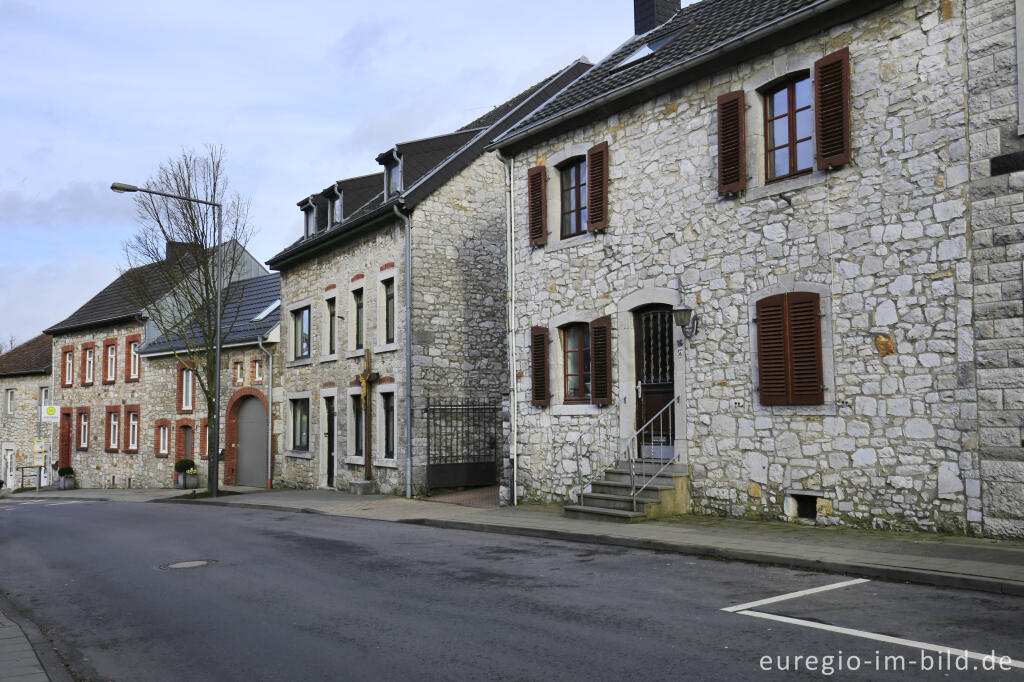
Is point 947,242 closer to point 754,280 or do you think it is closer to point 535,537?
point 754,280

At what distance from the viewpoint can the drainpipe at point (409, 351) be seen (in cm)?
2031

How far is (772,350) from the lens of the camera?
12.4 meters

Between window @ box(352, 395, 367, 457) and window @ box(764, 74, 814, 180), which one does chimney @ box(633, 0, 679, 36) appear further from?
window @ box(352, 395, 367, 457)

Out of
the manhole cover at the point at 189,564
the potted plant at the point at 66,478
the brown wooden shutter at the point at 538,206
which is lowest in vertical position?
the potted plant at the point at 66,478

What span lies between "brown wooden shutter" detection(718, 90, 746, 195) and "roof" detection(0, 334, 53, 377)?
3909 cm

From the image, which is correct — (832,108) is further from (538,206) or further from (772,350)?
(538,206)

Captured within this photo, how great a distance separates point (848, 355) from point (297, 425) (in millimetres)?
18690

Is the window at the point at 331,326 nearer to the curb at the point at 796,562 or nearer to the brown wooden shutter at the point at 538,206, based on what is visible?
the brown wooden shutter at the point at 538,206

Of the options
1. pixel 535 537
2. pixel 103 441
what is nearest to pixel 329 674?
pixel 535 537

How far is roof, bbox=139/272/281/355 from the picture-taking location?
28750 millimetres

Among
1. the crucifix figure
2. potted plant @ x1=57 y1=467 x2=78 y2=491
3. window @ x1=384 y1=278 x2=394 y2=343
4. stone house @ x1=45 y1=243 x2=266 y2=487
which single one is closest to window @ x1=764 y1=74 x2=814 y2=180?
window @ x1=384 y1=278 x2=394 y2=343

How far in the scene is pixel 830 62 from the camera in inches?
463

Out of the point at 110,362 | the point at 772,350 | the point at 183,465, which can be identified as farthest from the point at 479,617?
the point at 110,362

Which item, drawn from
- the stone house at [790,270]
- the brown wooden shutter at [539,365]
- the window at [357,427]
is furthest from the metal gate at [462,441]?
the brown wooden shutter at [539,365]
